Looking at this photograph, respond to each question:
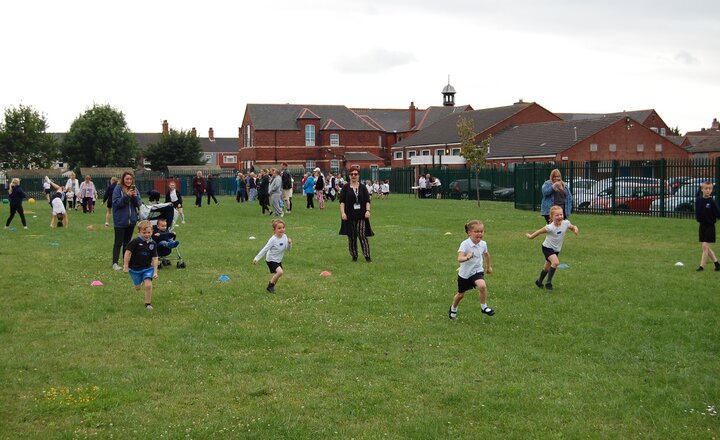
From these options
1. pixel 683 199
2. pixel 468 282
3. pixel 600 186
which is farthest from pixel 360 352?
pixel 600 186

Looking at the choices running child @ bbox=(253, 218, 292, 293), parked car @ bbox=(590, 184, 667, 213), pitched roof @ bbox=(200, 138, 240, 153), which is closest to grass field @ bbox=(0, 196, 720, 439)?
running child @ bbox=(253, 218, 292, 293)

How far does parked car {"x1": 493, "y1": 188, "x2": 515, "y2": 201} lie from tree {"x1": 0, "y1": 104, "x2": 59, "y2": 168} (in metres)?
47.7

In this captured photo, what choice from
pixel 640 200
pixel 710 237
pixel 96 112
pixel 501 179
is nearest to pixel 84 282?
pixel 710 237

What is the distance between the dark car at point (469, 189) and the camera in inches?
1710

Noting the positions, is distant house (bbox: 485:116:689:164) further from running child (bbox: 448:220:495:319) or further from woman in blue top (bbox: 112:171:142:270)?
running child (bbox: 448:220:495:319)

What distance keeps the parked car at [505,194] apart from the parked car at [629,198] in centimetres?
1193

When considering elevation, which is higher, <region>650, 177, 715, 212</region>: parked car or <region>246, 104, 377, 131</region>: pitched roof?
<region>246, 104, 377, 131</region>: pitched roof

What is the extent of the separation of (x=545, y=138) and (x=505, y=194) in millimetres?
20828

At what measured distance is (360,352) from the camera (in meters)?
7.85

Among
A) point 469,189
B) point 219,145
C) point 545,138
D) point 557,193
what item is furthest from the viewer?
point 219,145

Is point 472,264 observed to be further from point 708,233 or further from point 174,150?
point 174,150

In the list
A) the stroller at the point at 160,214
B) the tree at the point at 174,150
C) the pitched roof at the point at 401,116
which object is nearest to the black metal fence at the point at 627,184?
the stroller at the point at 160,214

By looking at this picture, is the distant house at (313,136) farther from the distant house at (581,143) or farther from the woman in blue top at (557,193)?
the woman in blue top at (557,193)

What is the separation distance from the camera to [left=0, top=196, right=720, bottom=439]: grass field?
230 inches
